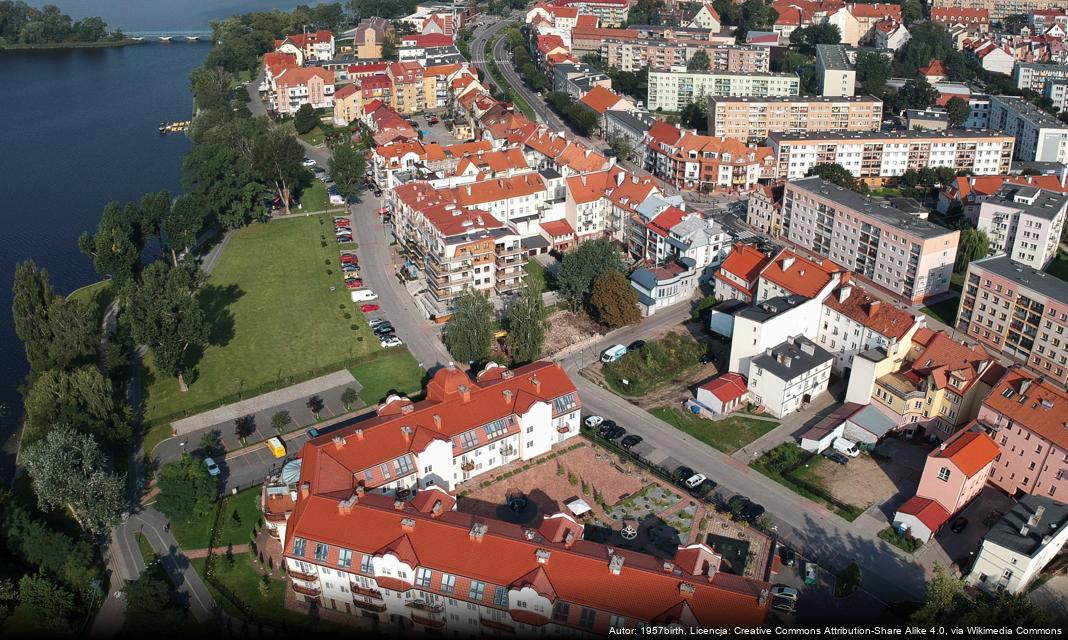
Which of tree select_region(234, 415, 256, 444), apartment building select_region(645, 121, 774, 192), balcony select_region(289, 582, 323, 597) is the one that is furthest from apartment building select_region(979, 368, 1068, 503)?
apartment building select_region(645, 121, 774, 192)

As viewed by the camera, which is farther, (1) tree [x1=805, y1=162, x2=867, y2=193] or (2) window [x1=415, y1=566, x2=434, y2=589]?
(1) tree [x1=805, y1=162, x2=867, y2=193]

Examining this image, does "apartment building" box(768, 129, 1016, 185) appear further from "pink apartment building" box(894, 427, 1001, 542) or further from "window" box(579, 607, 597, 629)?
"window" box(579, 607, 597, 629)

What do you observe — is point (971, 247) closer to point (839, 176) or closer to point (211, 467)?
point (839, 176)

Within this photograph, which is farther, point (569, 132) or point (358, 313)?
point (569, 132)

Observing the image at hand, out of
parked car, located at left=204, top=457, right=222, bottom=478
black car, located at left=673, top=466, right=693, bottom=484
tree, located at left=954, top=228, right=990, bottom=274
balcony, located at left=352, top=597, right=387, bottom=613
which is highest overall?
tree, located at left=954, top=228, right=990, bottom=274

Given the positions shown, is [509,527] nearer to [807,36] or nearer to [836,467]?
[836,467]

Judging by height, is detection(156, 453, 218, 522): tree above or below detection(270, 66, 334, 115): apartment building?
below

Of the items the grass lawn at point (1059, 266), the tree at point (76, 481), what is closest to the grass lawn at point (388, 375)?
the tree at point (76, 481)

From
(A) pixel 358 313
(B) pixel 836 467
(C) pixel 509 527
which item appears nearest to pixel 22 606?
(C) pixel 509 527
